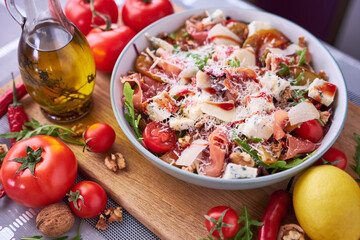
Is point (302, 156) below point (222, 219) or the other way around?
the other way around

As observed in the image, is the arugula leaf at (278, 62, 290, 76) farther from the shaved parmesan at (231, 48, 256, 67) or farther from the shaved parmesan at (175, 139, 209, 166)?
the shaved parmesan at (175, 139, 209, 166)

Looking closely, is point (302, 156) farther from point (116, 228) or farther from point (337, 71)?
point (116, 228)

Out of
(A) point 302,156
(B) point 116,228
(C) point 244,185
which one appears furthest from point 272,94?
(B) point 116,228

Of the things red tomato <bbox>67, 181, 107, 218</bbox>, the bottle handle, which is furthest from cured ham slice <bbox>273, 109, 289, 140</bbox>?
the bottle handle

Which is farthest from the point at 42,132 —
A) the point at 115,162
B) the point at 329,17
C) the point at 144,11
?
the point at 329,17

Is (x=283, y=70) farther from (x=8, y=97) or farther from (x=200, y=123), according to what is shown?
(x=8, y=97)
